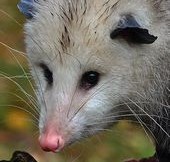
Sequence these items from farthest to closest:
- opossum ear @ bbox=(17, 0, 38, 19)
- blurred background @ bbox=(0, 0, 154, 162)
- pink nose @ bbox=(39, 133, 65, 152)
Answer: blurred background @ bbox=(0, 0, 154, 162), opossum ear @ bbox=(17, 0, 38, 19), pink nose @ bbox=(39, 133, 65, 152)

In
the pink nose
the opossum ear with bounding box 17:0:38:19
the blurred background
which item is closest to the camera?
the pink nose

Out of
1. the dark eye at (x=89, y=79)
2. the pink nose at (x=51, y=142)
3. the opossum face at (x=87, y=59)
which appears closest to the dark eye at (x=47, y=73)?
the opossum face at (x=87, y=59)

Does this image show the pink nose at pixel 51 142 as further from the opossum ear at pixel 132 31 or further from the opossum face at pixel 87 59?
the opossum ear at pixel 132 31

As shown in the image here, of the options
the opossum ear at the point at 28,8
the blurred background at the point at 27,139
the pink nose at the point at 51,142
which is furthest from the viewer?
the blurred background at the point at 27,139

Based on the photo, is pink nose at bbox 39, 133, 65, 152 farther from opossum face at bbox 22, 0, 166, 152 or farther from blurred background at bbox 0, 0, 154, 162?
blurred background at bbox 0, 0, 154, 162

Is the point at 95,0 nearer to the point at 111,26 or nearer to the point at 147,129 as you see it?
the point at 111,26

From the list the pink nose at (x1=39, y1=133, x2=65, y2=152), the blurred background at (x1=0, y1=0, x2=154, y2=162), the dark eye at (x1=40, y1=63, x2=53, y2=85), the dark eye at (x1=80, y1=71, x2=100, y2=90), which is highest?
the dark eye at (x1=80, y1=71, x2=100, y2=90)

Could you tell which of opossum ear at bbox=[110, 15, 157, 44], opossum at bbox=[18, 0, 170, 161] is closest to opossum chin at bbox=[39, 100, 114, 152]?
opossum at bbox=[18, 0, 170, 161]
